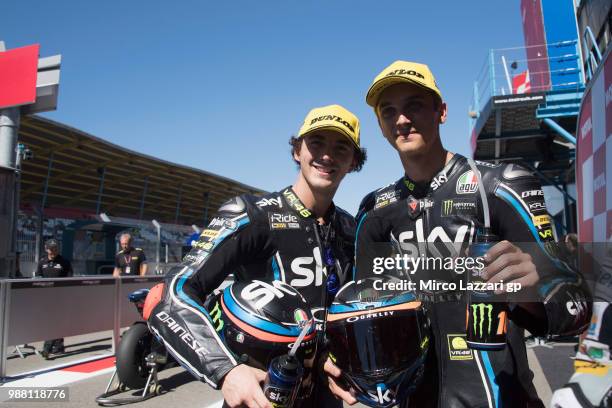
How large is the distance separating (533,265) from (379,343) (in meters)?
0.56

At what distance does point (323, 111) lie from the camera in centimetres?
248

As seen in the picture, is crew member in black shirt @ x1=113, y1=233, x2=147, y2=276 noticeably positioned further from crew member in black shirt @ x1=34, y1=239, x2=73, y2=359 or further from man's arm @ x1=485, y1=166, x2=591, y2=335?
man's arm @ x1=485, y1=166, x2=591, y2=335

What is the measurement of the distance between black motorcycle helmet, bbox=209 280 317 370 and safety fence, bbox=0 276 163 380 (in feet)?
20.3

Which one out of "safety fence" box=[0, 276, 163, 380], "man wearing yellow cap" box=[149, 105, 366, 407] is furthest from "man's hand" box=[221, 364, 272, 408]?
"safety fence" box=[0, 276, 163, 380]

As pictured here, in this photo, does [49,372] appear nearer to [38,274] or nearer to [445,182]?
[38,274]

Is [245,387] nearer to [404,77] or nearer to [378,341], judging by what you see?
[378,341]

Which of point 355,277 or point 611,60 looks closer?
point 355,277

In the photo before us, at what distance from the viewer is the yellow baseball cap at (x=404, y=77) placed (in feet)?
6.47

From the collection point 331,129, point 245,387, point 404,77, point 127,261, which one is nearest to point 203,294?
point 245,387

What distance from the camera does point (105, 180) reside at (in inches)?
1041

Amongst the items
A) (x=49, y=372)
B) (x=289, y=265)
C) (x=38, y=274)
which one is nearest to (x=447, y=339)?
(x=289, y=265)

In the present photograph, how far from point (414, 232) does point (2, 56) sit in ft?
36.2

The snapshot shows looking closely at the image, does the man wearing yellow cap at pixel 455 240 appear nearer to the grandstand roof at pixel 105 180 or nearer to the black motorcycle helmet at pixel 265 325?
the black motorcycle helmet at pixel 265 325

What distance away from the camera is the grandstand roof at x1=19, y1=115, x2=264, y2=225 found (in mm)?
20656
